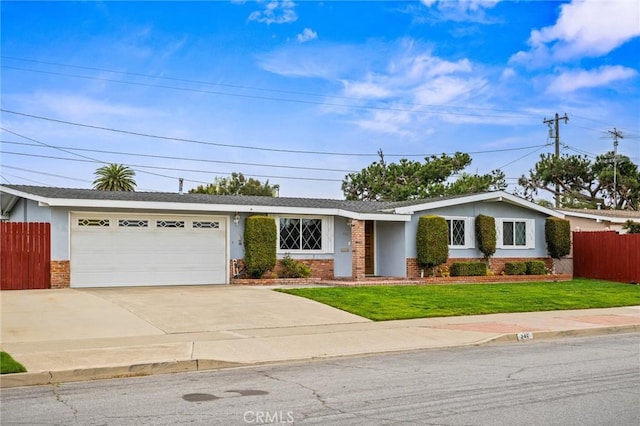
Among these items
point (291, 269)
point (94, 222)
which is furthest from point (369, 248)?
point (94, 222)

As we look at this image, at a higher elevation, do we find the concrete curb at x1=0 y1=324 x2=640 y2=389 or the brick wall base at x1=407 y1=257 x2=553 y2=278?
the brick wall base at x1=407 y1=257 x2=553 y2=278

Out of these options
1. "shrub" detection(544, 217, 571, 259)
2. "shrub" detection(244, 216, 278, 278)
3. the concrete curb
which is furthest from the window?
the concrete curb

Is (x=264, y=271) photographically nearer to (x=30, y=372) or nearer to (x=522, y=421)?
(x=30, y=372)

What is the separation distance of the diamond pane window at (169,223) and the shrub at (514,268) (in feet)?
43.7

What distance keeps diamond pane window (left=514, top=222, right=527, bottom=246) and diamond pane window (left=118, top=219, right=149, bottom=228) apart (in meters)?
15.3

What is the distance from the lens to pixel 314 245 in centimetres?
2511

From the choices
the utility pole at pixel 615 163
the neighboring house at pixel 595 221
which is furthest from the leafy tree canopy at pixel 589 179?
the neighboring house at pixel 595 221

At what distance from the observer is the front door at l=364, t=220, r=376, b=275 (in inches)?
1066

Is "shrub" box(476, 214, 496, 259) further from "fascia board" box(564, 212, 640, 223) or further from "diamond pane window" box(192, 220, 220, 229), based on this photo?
"diamond pane window" box(192, 220, 220, 229)

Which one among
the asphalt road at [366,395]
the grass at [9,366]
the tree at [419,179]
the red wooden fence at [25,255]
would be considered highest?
the tree at [419,179]

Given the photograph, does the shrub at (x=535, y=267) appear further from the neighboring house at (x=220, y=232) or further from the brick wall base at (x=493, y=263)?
the neighboring house at (x=220, y=232)

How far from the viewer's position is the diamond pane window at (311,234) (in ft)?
81.8

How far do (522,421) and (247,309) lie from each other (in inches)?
410

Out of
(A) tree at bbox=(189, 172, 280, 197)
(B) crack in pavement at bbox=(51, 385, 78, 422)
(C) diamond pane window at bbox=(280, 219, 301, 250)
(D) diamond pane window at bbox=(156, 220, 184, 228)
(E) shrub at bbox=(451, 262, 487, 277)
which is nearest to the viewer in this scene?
(B) crack in pavement at bbox=(51, 385, 78, 422)
